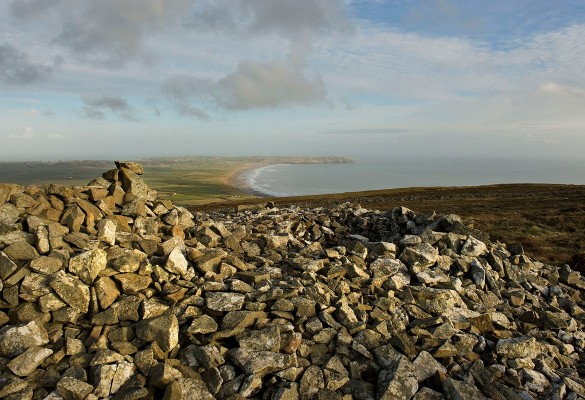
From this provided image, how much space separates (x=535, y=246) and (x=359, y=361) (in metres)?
20.6

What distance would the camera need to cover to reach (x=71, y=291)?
7953mm

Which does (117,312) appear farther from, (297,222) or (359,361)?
(297,222)

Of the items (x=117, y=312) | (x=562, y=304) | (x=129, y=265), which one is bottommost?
(x=562, y=304)

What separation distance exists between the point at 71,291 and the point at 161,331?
225 cm

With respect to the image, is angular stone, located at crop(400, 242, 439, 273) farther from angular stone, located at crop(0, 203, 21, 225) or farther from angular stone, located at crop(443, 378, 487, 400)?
angular stone, located at crop(0, 203, 21, 225)

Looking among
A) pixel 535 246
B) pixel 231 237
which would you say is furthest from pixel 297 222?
pixel 535 246

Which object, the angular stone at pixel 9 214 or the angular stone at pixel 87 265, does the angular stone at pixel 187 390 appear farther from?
the angular stone at pixel 9 214

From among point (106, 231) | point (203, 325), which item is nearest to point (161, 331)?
point (203, 325)

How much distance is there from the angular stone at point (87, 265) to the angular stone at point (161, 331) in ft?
5.99

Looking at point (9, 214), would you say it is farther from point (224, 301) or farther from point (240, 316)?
point (240, 316)

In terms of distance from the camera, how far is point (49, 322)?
7754mm

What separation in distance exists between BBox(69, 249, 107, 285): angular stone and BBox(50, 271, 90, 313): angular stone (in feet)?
0.92

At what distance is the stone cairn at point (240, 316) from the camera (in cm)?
696

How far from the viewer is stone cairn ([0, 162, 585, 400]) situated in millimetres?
6965
